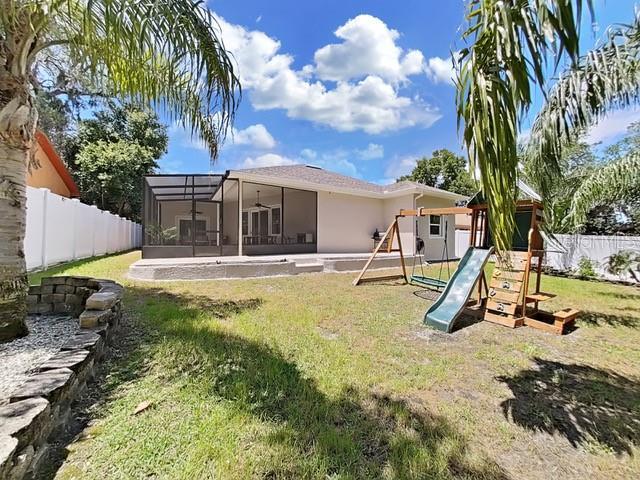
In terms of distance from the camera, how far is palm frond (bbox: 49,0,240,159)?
3.01 meters

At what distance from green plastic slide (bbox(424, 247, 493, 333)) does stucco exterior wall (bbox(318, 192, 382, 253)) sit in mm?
7919

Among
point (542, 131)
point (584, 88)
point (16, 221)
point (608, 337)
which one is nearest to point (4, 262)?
point (16, 221)

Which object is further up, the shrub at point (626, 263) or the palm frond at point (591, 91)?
the palm frond at point (591, 91)

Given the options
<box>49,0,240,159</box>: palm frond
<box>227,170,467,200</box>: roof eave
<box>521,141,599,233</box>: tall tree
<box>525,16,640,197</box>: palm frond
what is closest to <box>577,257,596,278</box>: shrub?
<box>521,141,599,233</box>: tall tree

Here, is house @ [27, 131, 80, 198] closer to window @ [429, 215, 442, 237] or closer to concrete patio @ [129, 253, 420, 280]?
concrete patio @ [129, 253, 420, 280]

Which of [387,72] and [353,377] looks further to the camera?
[387,72]

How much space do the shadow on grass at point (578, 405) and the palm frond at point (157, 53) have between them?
464cm

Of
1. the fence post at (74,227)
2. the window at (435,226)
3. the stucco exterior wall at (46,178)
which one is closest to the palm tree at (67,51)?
the fence post at (74,227)

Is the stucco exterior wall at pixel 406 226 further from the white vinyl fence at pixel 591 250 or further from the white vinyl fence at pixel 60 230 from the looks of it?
the white vinyl fence at pixel 60 230

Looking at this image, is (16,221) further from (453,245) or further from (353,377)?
(453,245)

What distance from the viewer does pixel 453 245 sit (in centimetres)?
1653

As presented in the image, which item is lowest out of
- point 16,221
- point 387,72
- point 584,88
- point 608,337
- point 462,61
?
point 608,337

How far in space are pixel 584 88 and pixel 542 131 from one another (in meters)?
0.72

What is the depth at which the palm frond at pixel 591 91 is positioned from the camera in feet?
14.2
